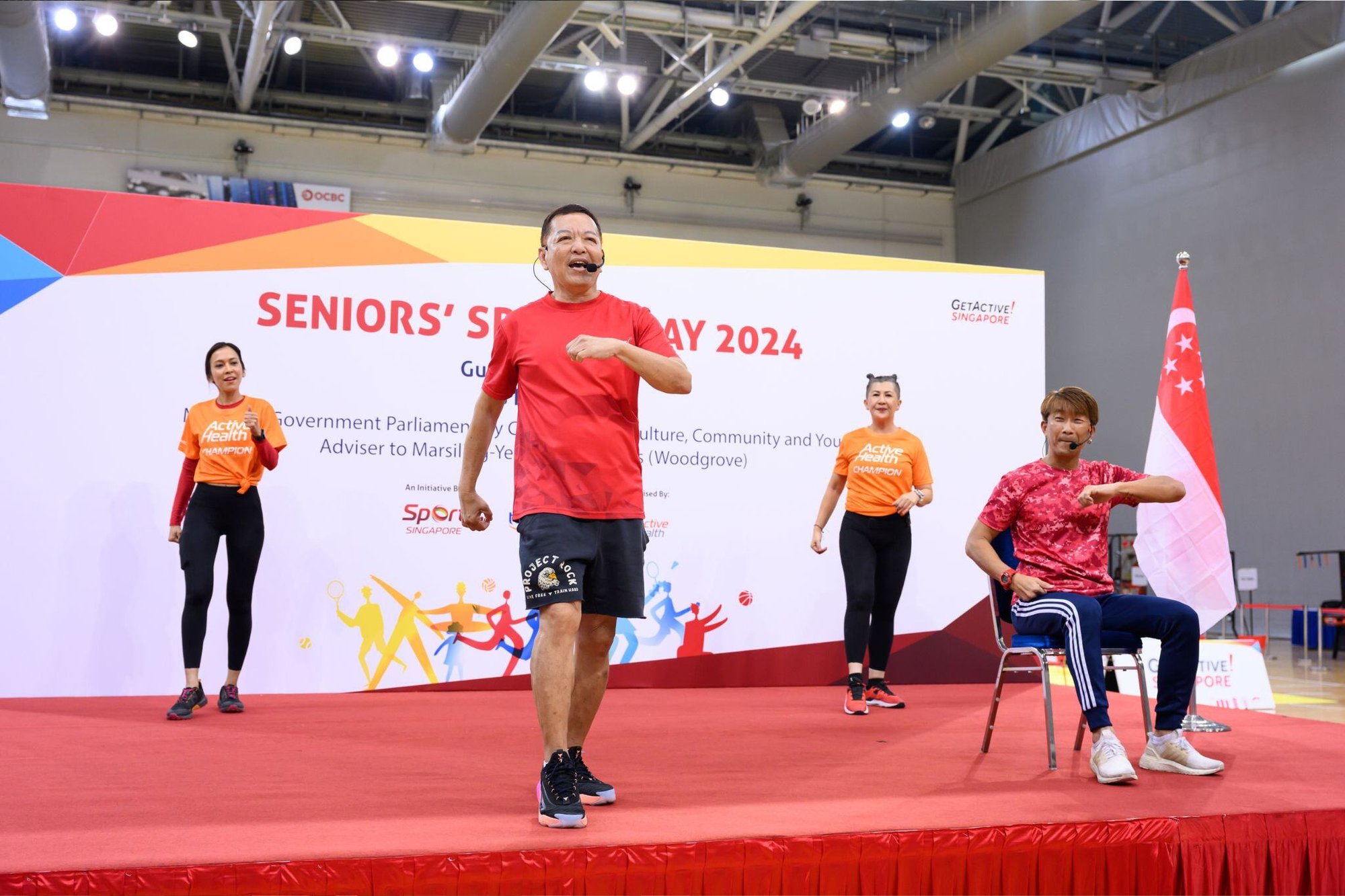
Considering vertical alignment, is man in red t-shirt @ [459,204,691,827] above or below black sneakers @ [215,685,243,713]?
above

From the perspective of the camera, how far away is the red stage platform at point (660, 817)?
1969 mm

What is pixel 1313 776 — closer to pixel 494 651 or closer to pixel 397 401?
pixel 494 651

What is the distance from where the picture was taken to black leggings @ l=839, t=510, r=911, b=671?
4688 mm

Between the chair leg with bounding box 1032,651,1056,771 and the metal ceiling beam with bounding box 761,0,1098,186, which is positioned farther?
the metal ceiling beam with bounding box 761,0,1098,186

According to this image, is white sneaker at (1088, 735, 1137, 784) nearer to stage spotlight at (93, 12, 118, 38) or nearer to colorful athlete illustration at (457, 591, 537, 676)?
colorful athlete illustration at (457, 591, 537, 676)

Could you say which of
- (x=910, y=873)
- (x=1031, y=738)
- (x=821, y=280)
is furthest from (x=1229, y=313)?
(x=910, y=873)

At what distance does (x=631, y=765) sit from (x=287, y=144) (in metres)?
10.7

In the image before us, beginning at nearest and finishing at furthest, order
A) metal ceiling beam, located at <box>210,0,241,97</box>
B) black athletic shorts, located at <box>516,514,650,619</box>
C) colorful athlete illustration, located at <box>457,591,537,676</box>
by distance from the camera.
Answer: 1. black athletic shorts, located at <box>516,514,650,619</box>
2. colorful athlete illustration, located at <box>457,591,537,676</box>
3. metal ceiling beam, located at <box>210,0,241,97</box>

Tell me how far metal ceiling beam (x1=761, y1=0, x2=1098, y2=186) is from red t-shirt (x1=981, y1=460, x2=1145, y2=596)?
6874 millimetres

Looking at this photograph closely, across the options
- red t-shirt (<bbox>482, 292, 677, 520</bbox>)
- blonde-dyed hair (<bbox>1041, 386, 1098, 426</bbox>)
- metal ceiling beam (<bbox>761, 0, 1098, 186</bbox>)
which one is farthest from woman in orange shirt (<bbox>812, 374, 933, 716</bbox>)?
metal ceiling beam (<bbox>761, 0, 1098, 186</bbox>)

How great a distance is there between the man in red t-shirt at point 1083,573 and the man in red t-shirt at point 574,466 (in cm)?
113

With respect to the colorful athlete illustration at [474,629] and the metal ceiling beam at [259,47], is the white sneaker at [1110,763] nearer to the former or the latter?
the colorful athlete illustration at [474,629]

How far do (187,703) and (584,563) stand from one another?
2386mm

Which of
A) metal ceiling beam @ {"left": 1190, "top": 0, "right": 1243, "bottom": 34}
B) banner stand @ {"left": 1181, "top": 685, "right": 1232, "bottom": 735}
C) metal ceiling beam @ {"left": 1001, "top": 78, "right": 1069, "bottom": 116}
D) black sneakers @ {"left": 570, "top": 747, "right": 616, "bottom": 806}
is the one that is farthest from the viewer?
metal ceiling beam @ {"left": 1001, "top": 78, "right": 1069, "bottom": 116}
